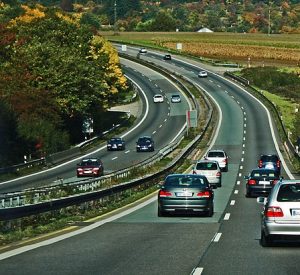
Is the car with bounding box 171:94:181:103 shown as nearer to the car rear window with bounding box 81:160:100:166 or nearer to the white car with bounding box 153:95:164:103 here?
the white car with bounding box 153:95:164:103

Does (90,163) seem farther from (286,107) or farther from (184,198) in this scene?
(286,107)

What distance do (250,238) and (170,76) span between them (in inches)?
4631

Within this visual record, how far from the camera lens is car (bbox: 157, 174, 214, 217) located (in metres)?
26.1

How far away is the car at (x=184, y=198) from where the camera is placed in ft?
85.6

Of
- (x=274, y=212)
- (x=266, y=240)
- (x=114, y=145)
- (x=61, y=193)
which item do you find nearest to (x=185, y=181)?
(x=61, y=193)

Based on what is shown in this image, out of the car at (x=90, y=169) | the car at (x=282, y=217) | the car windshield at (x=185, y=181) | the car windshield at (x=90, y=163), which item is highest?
the car at (x=282, y=217)

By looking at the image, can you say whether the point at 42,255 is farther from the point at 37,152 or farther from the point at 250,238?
the point at 37,152

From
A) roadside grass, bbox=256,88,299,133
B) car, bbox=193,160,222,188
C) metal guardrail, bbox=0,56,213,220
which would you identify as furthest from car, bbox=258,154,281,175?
roadside grass, bbox=256,88,299,133

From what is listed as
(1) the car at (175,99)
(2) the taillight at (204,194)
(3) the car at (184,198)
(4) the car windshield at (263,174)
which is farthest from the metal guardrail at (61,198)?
(1) the car at (175,99)

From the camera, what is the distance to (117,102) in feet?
377

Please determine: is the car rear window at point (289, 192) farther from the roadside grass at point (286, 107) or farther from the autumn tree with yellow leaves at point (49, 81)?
the roadside grass at point (286, 107)

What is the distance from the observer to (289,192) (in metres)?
17.6

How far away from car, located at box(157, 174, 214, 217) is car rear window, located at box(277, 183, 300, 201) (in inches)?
335

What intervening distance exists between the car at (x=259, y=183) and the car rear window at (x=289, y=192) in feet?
68.3
